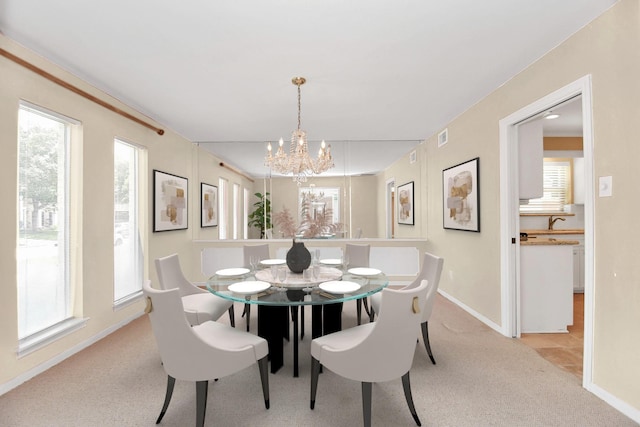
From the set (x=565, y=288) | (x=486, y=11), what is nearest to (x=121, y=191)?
(x=486, y=11)

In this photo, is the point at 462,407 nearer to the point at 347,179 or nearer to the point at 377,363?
the point at 377,363

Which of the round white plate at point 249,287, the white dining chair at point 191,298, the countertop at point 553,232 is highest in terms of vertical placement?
the countertop at point 553,232

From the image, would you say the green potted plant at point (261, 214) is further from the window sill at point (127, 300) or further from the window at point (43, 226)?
the window at point (43, 226)

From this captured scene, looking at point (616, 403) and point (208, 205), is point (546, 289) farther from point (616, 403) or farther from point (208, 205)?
point (208, 205)

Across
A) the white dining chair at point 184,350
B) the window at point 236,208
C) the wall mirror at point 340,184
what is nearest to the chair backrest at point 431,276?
the white dining chair at point 184,350

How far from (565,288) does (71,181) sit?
4.99m

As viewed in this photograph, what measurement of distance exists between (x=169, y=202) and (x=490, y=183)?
414 cm

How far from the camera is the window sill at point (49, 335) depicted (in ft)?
7.69

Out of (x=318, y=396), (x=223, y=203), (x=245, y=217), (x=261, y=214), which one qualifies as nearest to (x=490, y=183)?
(x=318, y=396)

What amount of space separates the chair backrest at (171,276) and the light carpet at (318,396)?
24.3 inches

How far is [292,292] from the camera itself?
220cm

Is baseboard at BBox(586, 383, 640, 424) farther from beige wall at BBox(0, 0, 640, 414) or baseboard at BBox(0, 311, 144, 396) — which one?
baseboard at BBox(0, 311, 144, 396)

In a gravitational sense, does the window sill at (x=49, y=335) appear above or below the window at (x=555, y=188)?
below

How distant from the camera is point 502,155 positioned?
316cm
